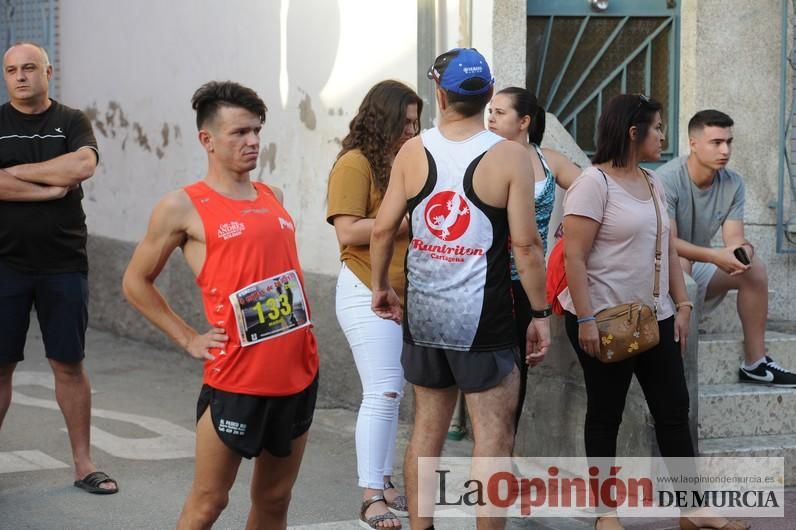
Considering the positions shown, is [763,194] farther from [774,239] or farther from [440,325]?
[440,325]

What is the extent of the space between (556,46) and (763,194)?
1.57 metres

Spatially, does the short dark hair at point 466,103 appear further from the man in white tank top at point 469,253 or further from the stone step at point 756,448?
the stone step at point 756,448

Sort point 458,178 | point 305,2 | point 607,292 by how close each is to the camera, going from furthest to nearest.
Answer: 1. point 305,2
2. point 607,292
3. point 458,178

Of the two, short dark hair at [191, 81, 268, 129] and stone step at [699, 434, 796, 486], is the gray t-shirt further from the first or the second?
short dark hair at [191, 81, 268, 129]

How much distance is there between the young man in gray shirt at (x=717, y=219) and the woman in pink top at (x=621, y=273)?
102 cm

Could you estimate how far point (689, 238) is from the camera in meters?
6.51

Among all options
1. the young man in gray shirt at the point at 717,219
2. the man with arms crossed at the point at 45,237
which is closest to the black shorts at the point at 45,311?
the man with arms crossed at the point at 45,237

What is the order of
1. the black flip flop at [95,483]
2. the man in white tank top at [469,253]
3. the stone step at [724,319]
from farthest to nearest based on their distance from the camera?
the stone step at [724,319], the black flip flop at [95,483], the man in white tank top at [469,253]

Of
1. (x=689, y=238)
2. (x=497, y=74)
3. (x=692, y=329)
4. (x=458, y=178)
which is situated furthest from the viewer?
(x=497, y=74)

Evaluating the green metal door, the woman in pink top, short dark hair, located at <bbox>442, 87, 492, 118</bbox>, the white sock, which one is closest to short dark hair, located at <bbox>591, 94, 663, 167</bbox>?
the woman in pink top

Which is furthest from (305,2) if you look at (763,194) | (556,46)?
(763,194)

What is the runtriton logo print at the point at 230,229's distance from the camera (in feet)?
13.1

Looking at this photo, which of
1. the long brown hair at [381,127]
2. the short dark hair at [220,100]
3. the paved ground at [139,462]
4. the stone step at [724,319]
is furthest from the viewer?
the stone step at [724,319]

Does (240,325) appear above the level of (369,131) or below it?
below
